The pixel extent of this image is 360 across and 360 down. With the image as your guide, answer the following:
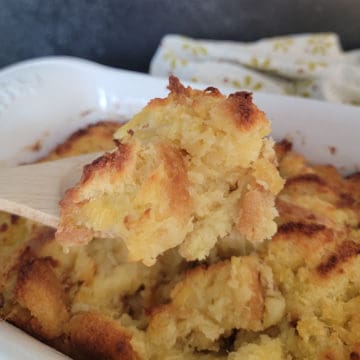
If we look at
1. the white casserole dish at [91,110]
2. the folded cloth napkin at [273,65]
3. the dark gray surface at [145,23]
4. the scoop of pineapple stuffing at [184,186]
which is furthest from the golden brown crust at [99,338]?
the dark gray surface at [145,23]

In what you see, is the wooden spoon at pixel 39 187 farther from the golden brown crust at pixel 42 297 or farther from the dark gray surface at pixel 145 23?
the dark gray surface at pixel 145 23

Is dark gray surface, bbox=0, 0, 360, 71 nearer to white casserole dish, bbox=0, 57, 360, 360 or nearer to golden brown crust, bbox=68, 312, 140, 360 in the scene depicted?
white casserole dish, bbox=0, 57, 360, 360

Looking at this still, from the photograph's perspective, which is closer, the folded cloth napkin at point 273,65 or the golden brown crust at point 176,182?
the golden brown crust at point 176,182


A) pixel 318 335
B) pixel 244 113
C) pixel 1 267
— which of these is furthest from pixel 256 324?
pixel 1 267

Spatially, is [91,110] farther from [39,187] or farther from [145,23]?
[145,23]

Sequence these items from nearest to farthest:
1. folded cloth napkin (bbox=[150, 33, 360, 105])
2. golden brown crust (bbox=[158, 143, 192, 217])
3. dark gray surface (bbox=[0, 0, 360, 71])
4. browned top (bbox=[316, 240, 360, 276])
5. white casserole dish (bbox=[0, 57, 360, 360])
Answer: golden brown crust (bbox=[158, 143, 192, 217])
browned top (bbox=[316, 240, 360, 276])
white casserole dish (bbox=[0, 57, 360, 360])
folded cloth napkin (bbox=[150, 33, 360, 105])
dark gray surface (bbox=[0, 0, 360, 71])

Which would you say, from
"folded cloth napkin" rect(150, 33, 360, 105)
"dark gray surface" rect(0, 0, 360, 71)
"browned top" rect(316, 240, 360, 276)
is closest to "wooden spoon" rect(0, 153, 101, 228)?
"browned top" rect(316, 240, 360, 276)
